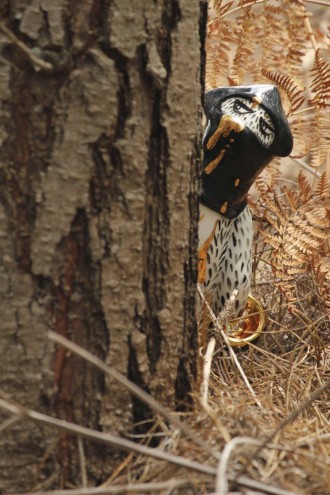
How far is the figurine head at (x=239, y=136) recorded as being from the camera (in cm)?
199

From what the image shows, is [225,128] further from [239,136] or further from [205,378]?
[205,378]

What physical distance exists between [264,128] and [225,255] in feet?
1.27

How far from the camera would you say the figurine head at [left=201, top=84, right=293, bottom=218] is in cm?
199

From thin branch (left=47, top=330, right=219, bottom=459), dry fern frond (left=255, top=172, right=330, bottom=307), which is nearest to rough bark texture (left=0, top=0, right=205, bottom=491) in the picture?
thin branch (left=47, top=330, right=219, bottom=459)

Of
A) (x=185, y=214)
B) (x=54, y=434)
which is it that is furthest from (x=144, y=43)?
(x=54, y=434)

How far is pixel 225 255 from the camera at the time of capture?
2189 millimetres

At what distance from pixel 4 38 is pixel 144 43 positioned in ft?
0.75

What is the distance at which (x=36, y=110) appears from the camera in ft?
4.06

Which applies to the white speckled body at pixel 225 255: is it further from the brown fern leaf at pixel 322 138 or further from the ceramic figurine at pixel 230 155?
the brown fern leaf at pixel 322 138

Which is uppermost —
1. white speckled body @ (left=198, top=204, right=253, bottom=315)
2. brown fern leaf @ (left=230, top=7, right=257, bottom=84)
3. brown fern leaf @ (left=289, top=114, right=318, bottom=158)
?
brown fern leaf @ (left=230, top=7, right=257, bottom=84)

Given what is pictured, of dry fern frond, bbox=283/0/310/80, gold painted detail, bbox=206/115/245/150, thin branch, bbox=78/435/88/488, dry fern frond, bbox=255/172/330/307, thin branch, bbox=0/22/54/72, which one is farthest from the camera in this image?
dry fern frond, bbox=283/0/310/80

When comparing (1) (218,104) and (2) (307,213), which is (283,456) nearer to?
(1) (218,104)

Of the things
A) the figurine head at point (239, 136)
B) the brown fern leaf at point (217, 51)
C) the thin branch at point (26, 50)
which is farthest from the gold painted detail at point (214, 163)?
the thin branch at point (26, 50)

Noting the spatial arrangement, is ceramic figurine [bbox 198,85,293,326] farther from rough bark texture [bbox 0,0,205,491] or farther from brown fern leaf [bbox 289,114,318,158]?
rough bark texture [bbox 0,0,205,491]
